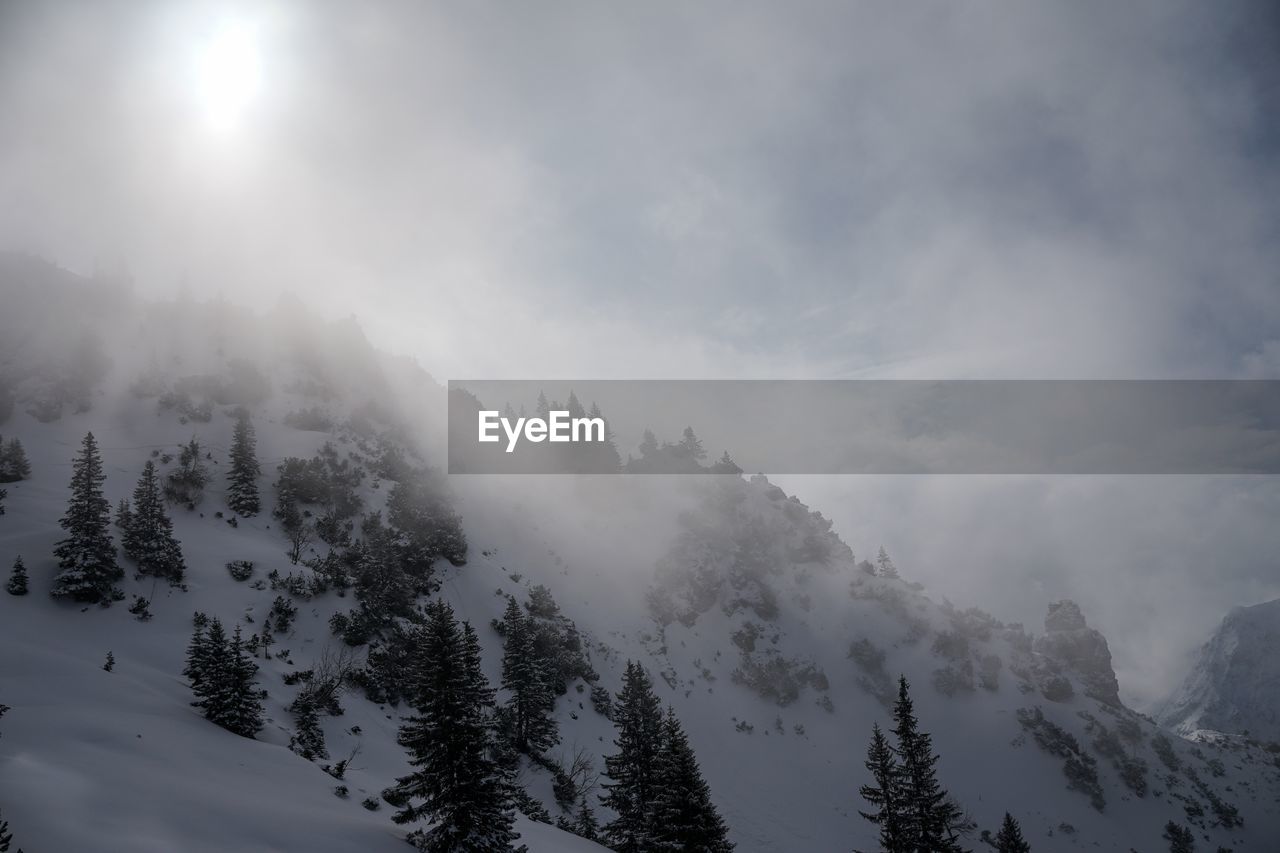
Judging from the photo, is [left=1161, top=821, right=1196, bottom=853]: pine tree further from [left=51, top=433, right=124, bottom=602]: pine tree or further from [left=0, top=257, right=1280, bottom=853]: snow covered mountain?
[left=51, top=433, right=124, bottom=602]: pine tree

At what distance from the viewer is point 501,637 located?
2469 inches

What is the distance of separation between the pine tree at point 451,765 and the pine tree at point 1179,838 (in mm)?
92405

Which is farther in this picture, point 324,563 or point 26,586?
point 324,563

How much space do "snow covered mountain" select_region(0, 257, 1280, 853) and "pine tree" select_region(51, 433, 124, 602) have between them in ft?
3.77

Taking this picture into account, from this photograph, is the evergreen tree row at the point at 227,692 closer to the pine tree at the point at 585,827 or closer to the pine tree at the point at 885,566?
the pine tree at the point at 585,827

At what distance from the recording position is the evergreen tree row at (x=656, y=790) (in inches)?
977

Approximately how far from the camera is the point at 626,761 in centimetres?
3303

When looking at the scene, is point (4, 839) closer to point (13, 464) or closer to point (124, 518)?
point (124, 518)

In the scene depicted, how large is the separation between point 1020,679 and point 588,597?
66739 mm

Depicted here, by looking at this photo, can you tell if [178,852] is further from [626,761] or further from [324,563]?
[324,563]

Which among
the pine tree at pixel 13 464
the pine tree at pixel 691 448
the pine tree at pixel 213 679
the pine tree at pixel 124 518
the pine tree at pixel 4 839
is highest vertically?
the pine tree at pixel 691 448

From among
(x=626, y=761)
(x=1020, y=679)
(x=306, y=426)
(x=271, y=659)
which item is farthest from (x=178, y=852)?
(x=1020, y=679)

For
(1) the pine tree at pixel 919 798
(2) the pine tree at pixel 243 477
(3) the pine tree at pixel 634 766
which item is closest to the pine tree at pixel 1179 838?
(1) the pine tree at pixel 919 798

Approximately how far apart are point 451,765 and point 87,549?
3558 centimetres
